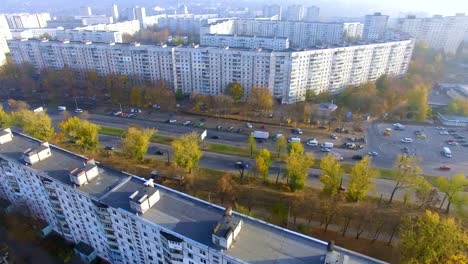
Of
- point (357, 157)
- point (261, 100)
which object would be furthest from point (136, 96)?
point (357, 157)

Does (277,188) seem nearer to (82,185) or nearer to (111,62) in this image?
(82,185)

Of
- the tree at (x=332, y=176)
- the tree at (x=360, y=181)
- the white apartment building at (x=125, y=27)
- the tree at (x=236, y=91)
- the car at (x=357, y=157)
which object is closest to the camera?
Result: the tree at (x=360, y=181)

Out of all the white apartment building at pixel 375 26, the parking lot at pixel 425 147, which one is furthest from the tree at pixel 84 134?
the white apartment building at pixel 375 26

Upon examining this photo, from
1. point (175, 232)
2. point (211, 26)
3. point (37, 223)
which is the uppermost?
point (211, 26)

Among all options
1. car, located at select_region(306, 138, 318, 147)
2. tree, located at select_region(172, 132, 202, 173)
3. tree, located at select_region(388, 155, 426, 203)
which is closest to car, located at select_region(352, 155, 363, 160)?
car, located at select_region(306, 138, 318, 147)

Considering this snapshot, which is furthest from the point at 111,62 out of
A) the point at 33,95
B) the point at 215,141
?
the point at 215,141

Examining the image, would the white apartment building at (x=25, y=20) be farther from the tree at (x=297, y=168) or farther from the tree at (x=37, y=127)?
the tree at (x=297, y=168)

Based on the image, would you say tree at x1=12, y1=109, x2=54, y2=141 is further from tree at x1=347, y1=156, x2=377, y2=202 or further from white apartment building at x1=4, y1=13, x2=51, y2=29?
white apartment building at x1=4, y1=13, x2=51, y2=29
